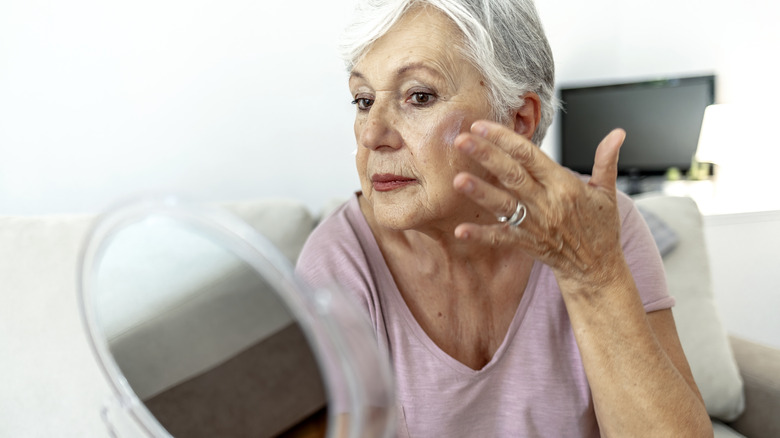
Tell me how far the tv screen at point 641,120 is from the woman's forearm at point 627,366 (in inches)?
91.9

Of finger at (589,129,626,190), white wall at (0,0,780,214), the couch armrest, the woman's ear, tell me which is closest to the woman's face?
the woman's ear

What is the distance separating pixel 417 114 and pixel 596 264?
31 cm

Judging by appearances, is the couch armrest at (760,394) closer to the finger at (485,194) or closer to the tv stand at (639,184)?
the finger at (485,194)

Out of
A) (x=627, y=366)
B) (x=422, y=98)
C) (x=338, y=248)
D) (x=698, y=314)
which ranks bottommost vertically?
(x=698, y=314)

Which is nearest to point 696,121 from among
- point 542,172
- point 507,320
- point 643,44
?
point 643,44

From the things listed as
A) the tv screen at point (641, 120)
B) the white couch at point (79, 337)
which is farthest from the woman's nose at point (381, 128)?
the tv screen at point (641, 120)

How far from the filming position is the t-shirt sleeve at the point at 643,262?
994mm

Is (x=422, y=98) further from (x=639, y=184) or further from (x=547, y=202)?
(x=639, y=184)

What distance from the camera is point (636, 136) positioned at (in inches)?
124

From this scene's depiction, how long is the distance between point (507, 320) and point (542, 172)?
394 millimetres

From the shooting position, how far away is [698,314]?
4.92 feet

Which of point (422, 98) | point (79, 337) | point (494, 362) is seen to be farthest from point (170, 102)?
point (494, 362)

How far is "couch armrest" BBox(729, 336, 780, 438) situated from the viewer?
1.43m

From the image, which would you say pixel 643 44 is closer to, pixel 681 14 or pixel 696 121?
pixel 681 14
